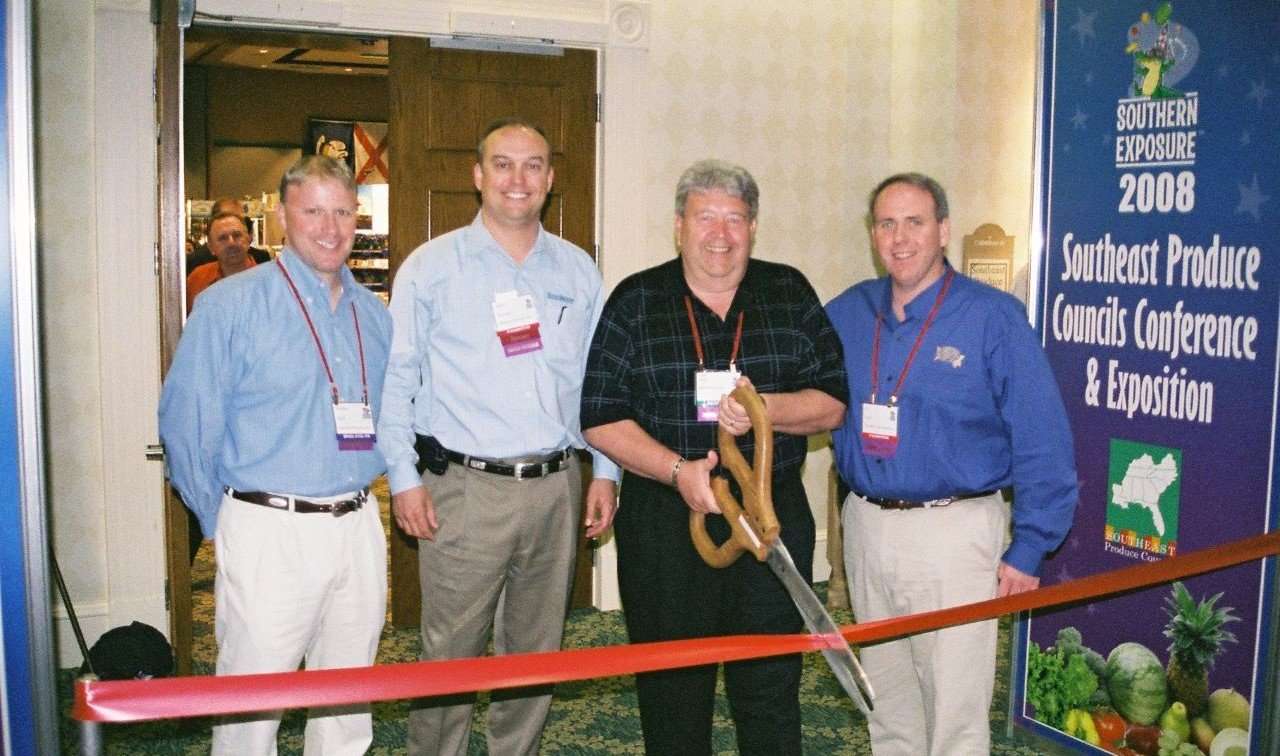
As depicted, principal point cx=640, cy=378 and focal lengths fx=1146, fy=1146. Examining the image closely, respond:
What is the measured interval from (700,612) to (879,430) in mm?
612

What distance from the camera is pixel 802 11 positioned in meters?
5.30

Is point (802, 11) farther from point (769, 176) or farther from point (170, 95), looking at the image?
point (170, 95)

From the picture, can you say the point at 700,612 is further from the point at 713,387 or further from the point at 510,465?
the point at 510,465

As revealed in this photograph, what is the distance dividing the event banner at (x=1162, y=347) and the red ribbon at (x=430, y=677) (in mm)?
845

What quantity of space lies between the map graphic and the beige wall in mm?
1673

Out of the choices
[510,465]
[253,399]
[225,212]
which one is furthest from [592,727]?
[225,212]

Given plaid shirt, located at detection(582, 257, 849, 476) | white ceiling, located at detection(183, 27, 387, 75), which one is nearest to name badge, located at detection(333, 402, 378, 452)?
plaid shirt, located at detection(582, 257, 849, 476)

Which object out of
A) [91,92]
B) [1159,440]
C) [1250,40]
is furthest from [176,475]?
[1250,40]

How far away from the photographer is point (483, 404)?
291 centimetres

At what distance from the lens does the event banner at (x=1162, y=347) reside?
302 centimetres

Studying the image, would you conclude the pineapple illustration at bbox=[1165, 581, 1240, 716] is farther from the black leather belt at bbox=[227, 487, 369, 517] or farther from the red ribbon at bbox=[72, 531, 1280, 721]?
the black leather belt at bbox=[227, 487, 369, 517]

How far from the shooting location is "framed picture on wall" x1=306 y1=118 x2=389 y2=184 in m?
12.2

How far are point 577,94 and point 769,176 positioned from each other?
98 centimetres

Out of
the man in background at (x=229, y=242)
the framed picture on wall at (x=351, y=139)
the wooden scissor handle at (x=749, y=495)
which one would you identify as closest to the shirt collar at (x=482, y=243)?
the wooden scissor handle at (x=749, y=495)
